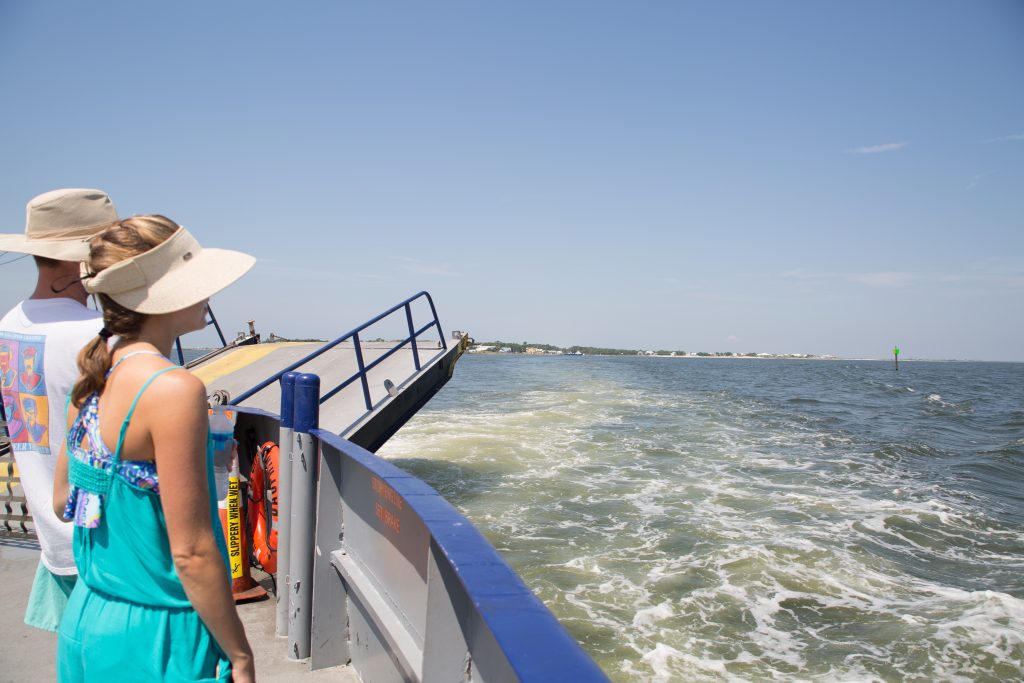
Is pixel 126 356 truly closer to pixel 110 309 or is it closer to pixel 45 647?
pixel 110 309

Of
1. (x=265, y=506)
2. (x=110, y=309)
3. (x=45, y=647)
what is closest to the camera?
(x=110, y=309)

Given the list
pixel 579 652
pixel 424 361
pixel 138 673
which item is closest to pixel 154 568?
pixel 138 673

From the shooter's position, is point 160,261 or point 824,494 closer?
point 160,261

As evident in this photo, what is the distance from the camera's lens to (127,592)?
53.6 inches

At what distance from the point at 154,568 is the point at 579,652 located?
925 millimetres

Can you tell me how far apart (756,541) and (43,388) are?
7.76 m

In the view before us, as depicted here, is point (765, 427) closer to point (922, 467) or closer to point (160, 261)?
point (922, 467)

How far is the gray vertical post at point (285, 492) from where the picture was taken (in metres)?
3.54

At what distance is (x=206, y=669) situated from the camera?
4.55ft

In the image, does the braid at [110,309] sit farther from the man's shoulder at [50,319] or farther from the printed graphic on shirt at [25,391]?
the printed graphic on shirt at [25,391]

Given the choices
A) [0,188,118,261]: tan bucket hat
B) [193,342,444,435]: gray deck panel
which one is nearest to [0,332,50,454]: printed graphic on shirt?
[0,188,118,261]: tan bucket hat

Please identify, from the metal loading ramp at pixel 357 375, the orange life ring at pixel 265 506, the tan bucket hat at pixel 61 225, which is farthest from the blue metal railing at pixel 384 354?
the tan bucket hat at pixel 61 225

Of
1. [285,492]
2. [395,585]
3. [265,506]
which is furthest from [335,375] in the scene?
[395,585]

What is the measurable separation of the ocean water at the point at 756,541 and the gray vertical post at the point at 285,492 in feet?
8.28
